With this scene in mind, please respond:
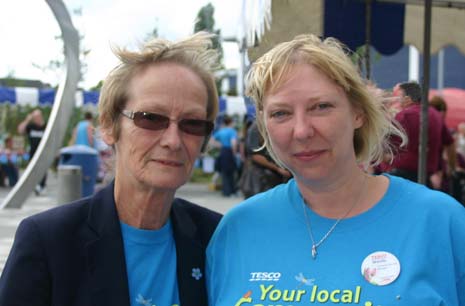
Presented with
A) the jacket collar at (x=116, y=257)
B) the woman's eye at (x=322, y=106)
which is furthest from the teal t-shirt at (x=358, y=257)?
the woman's eye at (x=322, y=106)

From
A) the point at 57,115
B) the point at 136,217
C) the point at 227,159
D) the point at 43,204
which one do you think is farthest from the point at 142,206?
the point at 227,159

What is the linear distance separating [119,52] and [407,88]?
62.9 inches

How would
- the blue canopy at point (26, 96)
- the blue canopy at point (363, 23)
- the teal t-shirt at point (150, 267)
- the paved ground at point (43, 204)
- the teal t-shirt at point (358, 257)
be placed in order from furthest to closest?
the blue canopy at point (26, 96), the paved ground at point (43, 204), the blue canopy at point (363, 23), the teal t-shirt at point (150, 267), the teal t-shirt at point (358, 257)

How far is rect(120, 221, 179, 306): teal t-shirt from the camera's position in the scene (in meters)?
1.98

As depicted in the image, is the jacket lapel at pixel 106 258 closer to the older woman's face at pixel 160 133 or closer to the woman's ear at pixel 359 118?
the older woman's face at pixel 160 133

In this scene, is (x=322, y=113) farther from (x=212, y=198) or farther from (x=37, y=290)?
(x=212, y=198)

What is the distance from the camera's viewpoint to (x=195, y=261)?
214cm

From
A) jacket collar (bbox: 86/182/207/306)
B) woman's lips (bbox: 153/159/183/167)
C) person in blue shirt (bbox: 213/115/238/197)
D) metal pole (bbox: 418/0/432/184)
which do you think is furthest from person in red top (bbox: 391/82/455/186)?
person in blue shirt (bbox: 213/115/238/197)

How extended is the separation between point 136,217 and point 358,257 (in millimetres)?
747

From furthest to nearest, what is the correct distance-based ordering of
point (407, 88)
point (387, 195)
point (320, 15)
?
point (320, 15) → point (407, 88) → point (387, 195)

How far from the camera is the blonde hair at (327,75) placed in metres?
1.88

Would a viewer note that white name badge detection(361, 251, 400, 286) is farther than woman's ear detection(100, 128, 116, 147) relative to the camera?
No

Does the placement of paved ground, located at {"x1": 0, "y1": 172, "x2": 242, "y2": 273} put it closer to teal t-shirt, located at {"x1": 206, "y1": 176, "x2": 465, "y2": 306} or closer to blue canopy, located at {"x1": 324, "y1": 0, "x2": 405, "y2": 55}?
blue canopy, located at {"x1": 324, "y1": 0, "x2": 405, "y2": 55}

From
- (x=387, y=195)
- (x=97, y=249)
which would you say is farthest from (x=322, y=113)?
(x=97, y=249)
